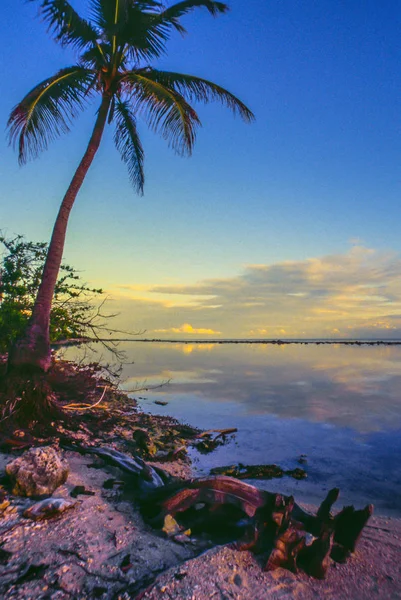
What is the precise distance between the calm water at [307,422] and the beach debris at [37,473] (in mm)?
3070

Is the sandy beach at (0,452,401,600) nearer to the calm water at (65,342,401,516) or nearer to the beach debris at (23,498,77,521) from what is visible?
the beach debris at (23,498,77,521)

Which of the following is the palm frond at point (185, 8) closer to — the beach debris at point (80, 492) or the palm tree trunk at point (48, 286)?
the palm tree trunk at point (48, 286)

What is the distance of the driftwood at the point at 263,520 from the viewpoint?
3225 millimetres

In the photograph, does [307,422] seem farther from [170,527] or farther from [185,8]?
[185,8]

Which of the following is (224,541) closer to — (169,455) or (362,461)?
(169,455)

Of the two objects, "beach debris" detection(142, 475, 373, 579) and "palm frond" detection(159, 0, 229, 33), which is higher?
"palm frond" detection(159, 0, 229, 33)

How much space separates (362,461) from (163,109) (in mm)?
10307

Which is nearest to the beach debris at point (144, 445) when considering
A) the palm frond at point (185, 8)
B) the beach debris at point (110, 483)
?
the beach debris at point (110, 483)

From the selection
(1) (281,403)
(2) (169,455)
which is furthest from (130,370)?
(2) (169,455)

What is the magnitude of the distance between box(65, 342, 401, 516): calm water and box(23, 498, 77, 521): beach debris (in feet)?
10.7

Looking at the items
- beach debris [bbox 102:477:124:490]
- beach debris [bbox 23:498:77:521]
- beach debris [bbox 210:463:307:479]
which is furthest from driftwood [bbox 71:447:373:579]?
beach debris [bbox 210:463:307:479]

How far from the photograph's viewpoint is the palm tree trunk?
7703mm

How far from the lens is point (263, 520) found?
3498mm

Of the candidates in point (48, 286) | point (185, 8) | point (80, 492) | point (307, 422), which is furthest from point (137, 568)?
point (185, 8)
